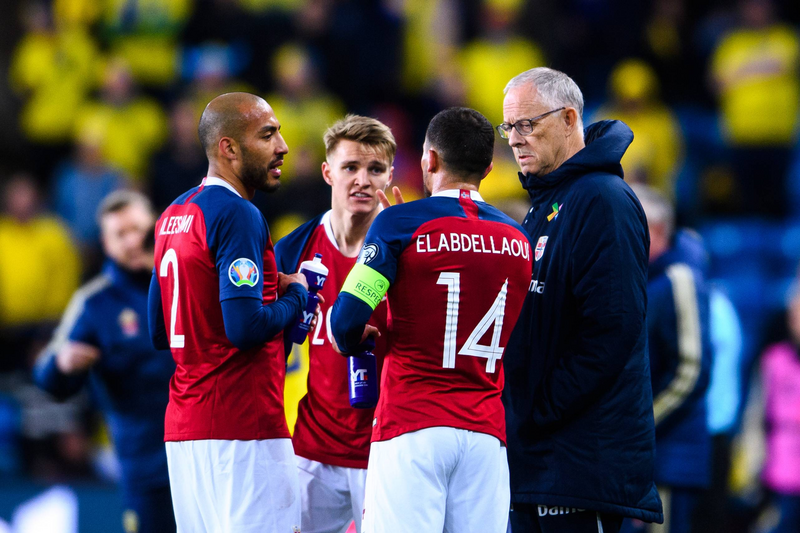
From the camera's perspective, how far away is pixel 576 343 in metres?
3.89

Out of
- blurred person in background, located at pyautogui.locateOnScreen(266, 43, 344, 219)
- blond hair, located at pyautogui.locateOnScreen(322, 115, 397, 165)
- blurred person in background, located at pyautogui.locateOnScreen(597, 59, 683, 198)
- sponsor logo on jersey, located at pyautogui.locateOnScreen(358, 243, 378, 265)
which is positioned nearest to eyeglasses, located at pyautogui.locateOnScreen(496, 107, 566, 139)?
blond hair, located at pyautogui.locateOnScreen(322, 115, 397, 165)

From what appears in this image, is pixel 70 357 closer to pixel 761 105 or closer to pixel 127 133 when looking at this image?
pixel 127 133

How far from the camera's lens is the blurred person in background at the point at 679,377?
5.69 meters

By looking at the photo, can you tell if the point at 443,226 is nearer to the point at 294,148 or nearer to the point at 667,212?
the point at 667,212

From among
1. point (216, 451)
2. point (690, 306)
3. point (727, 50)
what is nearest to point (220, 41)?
point (727, 50)

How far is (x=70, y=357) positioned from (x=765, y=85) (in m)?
9.60

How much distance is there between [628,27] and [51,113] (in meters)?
7.72

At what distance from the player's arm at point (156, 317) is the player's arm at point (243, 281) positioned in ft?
1.96

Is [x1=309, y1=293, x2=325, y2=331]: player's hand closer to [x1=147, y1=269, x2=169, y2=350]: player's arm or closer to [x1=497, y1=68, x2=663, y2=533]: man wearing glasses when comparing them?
[x1=147, y1=269, x2=169, y2=350]: player's arm

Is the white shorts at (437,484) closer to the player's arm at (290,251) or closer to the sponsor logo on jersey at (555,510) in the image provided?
the sponsor logo on jersey at (555,510)

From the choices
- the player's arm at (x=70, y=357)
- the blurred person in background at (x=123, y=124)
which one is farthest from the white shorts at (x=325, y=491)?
the blurred person in background at (x=123, y=124)

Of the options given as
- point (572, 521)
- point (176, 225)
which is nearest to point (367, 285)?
point (176, 225)

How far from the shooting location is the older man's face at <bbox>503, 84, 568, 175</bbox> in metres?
4.06

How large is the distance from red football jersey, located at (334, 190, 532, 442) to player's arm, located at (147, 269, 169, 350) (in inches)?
41.7
